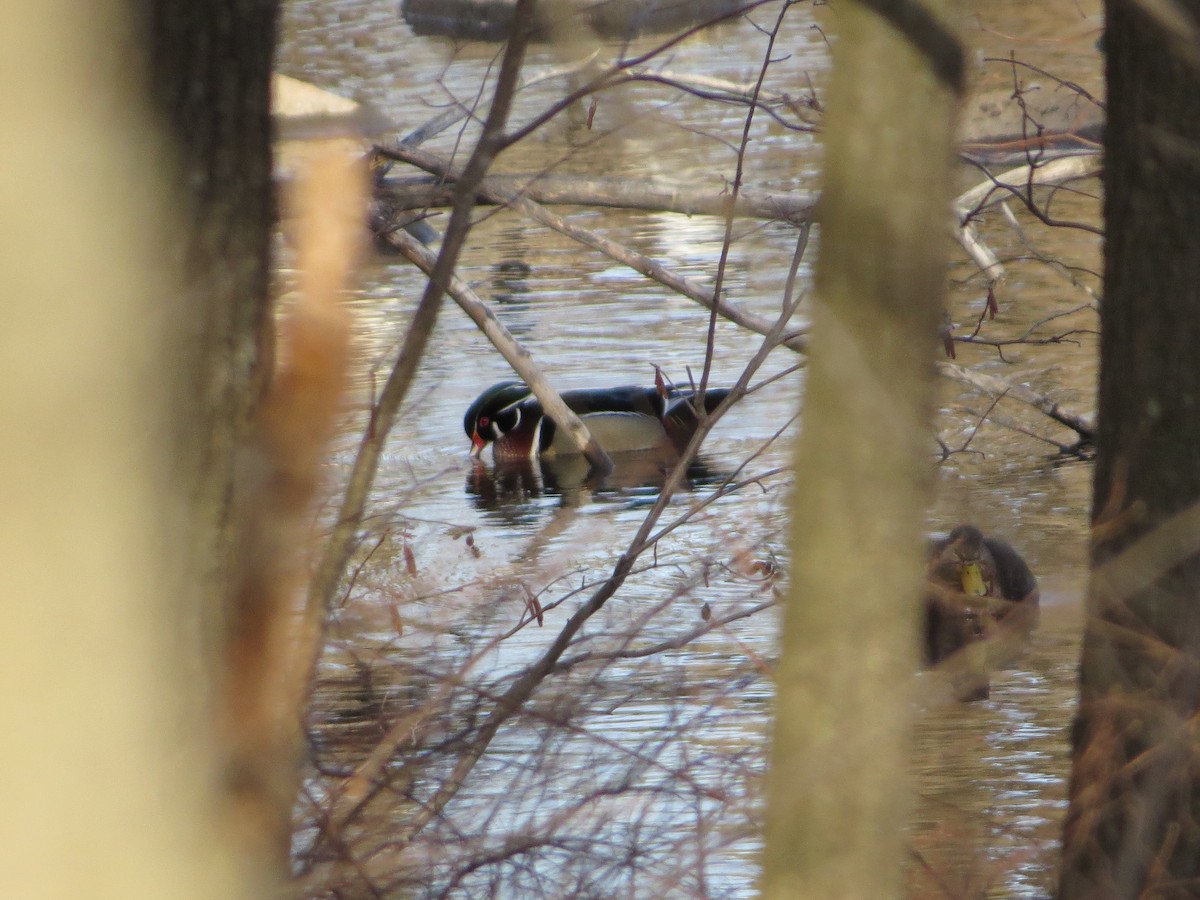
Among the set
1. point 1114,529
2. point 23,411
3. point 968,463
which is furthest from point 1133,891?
point 968,463

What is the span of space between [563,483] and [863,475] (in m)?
5.78

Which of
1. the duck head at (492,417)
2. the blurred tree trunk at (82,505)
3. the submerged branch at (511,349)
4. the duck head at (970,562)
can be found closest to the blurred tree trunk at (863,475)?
the blurred tree trunk at (82,505)

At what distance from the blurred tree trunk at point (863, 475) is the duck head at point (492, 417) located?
5.82 meters

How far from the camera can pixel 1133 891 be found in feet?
11.6

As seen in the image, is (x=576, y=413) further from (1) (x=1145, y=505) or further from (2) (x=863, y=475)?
(2) (x=863, y=475)

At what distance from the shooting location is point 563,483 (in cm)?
866

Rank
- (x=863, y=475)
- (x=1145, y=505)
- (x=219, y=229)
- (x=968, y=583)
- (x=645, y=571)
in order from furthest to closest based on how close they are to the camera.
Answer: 1. (x=645, y=571)
2. (x=968, y=583)
3. (x=1145, y=505)
4. (x=863, y=475)
5. (x=219, y=229)

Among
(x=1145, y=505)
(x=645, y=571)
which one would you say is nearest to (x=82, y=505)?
(x=1145, y=505)

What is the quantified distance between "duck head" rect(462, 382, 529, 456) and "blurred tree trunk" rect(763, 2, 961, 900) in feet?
19.1

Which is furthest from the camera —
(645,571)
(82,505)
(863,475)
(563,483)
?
(563,483)

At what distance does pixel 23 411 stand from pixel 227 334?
41.0 inches

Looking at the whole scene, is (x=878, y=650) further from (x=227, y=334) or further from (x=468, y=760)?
(x=227, y=334)

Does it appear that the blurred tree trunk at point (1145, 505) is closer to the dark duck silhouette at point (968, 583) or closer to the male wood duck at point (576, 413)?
the dark duck silhouette at point (968, 583)

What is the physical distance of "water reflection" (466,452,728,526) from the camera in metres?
8.20
